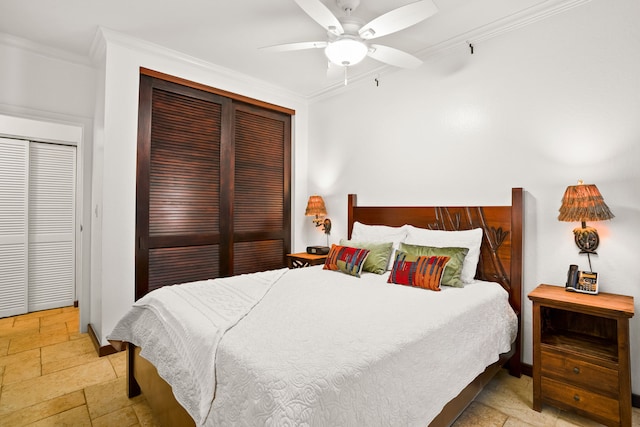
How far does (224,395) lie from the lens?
3.94 ft

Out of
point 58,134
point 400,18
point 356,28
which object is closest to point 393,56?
point 356,28

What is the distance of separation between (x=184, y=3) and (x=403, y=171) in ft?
7.67

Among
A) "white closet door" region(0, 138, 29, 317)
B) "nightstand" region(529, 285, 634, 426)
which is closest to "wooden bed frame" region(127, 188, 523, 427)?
"nightstand" region(529, 285, 634, 426)

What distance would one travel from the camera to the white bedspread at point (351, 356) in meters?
1.07

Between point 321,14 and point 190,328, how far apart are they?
75.4 inches

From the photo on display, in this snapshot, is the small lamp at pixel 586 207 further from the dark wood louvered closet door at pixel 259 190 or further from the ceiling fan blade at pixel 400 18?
the dark wood louvered closet door at pixel 259 190

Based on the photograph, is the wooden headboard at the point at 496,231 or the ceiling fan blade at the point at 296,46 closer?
the ceiling fan blade at the point at 296,46

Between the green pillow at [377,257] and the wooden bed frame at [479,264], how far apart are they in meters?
0.43

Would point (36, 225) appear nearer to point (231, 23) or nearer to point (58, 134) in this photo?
point (58, 134)

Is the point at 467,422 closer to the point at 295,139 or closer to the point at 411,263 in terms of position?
the point at 411,263

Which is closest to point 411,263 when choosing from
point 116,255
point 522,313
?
point 522,313

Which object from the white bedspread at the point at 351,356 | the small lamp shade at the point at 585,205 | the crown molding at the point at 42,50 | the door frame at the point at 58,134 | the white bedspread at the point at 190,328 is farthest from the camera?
the door frame at the point at 58,134

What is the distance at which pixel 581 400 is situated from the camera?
1883 mm

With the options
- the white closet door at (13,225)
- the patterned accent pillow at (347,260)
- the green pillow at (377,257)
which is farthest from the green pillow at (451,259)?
the white closet door at (13,225)
